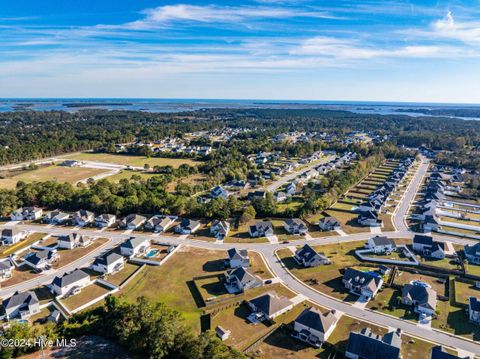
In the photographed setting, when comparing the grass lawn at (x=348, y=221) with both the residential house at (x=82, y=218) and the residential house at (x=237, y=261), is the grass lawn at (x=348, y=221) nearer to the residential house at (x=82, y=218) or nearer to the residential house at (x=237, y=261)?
the residential house at (x=237, y=261)

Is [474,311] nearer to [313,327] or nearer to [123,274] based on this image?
[313,327]

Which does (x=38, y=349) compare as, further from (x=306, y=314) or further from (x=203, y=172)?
(x=203, y=172)

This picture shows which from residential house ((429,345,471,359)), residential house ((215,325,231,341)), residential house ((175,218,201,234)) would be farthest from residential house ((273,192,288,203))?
residential house ((429,345,471,359))

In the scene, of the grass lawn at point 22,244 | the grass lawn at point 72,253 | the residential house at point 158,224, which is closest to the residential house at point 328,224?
the residential house at point 158,224

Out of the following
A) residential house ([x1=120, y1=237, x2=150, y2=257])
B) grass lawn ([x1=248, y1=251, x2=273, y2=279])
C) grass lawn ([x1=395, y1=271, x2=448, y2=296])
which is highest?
residential house ([x1=120, y1=237, x2=150, y2=257])

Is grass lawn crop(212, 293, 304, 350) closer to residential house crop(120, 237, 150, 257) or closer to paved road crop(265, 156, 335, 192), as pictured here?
residential house crop(120, 237, 150, 257)
